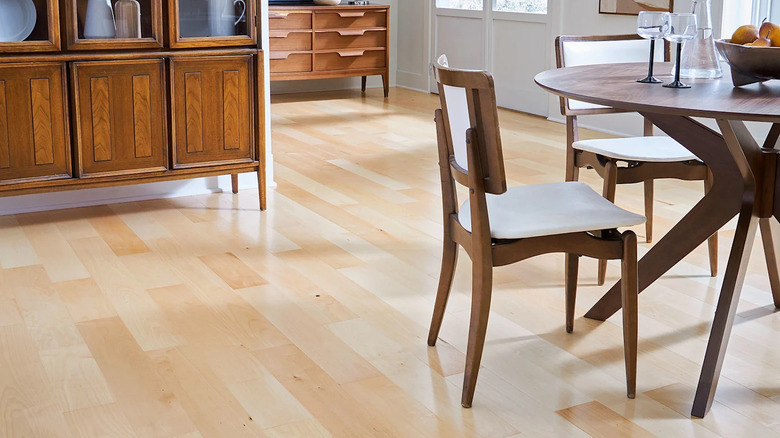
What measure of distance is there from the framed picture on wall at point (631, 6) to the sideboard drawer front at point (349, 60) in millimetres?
2209

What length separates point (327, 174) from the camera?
4.44 metres

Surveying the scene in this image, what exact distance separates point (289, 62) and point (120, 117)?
3.51 meters

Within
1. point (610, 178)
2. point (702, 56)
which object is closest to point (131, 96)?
point (610, 178)

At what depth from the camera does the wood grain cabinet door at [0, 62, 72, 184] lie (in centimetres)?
325

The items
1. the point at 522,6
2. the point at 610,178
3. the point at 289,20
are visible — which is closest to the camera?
the point at 610,178

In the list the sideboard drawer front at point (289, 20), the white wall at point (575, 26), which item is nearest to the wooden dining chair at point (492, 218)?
the white wall at point (575, 26)

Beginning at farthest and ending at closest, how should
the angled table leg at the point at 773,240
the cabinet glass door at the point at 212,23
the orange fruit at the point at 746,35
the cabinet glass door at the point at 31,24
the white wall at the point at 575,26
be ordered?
the white wall at the point at 575,26
the cabinet glass door at the point at 212,23
the cabinet glass door at the point at 31,24
the angled table leg at the point at 773,240
the orange fruit at the point at 746,35

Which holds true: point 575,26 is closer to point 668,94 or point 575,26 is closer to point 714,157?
point 714,157

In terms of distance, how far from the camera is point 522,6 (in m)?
6.37

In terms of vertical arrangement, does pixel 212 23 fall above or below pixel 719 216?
above

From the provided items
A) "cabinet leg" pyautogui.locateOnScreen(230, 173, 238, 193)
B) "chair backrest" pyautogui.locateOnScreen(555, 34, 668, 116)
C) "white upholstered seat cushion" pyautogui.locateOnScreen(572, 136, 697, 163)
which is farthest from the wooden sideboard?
"white upholstered seat cushion" pyautogui.locateOnScreen(572, 136, 697, 163)

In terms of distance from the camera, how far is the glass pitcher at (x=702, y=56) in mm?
2395

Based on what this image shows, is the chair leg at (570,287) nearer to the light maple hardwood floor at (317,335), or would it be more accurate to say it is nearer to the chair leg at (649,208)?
the light maple hardwood floor at (317,335)

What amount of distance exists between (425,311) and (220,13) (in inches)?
68.3
